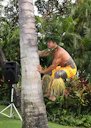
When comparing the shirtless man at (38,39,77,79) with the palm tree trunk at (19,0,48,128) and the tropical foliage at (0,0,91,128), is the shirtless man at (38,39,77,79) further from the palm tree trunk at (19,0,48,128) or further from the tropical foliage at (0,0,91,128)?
the tropical foliage at (0,0,91,128)

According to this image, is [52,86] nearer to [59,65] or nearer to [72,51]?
[59,65]

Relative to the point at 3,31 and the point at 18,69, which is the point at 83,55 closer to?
the point at 3,31

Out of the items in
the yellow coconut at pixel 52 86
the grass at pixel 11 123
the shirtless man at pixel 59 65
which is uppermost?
the shirtless man at pixel 59 65

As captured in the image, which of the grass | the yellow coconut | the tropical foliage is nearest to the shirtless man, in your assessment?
the yellow coconut

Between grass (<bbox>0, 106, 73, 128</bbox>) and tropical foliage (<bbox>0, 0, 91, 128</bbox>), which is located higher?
tropical foliage (<bbox>0, 0, 91, 128</bbox>)

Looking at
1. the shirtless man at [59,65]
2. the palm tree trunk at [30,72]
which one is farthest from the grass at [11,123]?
the shirtless man at [59,65]

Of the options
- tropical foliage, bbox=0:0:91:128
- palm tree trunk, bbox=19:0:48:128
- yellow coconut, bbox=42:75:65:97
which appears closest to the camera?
palm tree trunk, bbox=19:0:48:128

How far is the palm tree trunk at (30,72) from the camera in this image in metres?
6.01

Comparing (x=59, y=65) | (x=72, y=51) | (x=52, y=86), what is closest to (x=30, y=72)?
(x=52, y=86)

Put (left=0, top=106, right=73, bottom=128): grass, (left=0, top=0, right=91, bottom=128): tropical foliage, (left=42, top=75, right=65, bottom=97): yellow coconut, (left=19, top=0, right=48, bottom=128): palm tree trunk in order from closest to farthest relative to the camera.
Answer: (left=19, top=0, right=48, bottom=128): palm tree trunk, (left=42, top=75, right=65, bottom=97): yellow coconut, (left=0, top=106, right=73, bottom=128): grass, (left=0, top=0, right=91, bottom=128): tropical foliage

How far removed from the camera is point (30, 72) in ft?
19.7

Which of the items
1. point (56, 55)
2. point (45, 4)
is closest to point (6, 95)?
point (56, 55)

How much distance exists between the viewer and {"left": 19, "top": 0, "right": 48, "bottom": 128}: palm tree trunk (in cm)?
601

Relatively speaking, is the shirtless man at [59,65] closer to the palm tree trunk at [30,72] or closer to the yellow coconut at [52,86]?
the yellow coconut at [52,86]
